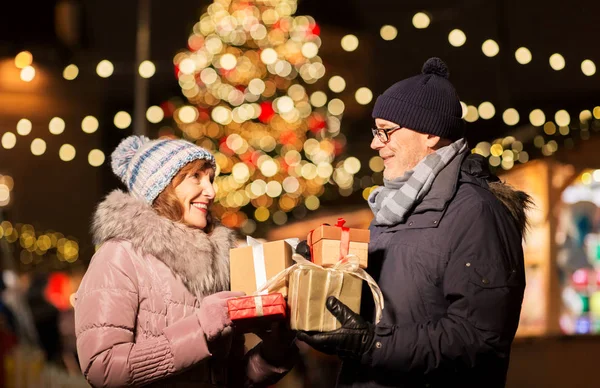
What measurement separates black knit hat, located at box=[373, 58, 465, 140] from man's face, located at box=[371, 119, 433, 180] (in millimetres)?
32

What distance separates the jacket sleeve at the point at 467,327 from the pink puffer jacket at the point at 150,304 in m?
0.76

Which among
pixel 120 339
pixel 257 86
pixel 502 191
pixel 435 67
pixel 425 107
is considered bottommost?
pixel 120 339

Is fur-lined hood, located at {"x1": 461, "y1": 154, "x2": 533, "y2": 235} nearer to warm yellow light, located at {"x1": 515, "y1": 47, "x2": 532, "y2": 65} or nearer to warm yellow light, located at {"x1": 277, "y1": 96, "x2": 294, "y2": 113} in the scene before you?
warm yellow light, located at {"x1": 515, "y1": 47, "x2": 532, "y2": 65}

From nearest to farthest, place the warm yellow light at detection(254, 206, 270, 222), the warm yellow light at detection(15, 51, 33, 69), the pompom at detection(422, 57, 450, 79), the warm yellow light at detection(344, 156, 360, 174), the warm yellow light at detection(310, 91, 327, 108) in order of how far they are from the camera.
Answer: the pompom at detection(422, 57, 450, 79)
the warm yellow light at detection(15, 51, 33, 69)
the warm yellow light at detection(310, 91, 327, 108)
the warm yellow light at detection(344, 156, 360, 174)
the warm yellow light at detection(254, 206, 270, 222)

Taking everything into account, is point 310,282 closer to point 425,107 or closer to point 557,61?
point 425,107

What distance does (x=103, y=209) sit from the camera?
3.60m

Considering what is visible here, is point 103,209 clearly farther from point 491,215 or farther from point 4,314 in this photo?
point 4,314

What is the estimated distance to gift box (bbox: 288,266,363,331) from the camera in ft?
9.64

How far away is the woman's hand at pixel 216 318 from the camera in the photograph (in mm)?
3295

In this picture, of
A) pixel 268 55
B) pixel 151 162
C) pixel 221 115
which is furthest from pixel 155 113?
pixel 151 162

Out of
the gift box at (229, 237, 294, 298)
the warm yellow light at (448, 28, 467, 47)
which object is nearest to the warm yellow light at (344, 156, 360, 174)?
the warm yellow light at (448, 28, 467, 47)

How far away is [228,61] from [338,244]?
7.26 meters

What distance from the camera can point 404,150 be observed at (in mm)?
3436

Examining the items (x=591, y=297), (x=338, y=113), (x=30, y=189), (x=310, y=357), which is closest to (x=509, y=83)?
(x=591, y=297)
